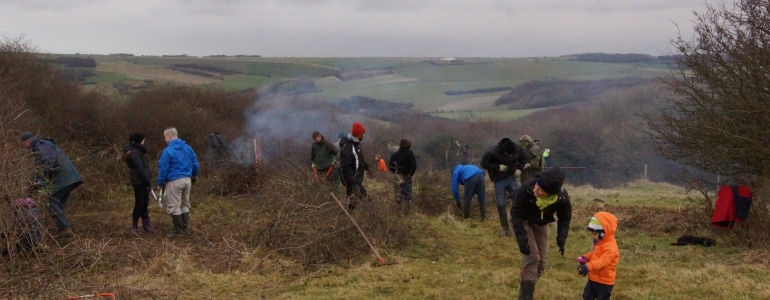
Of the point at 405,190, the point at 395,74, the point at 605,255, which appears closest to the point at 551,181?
the point at 605,255

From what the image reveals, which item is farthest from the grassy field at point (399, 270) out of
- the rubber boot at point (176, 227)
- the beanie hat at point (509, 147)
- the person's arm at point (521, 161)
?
the beanie hat at point (509, 147)

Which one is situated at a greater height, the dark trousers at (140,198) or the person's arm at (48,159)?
the person's arm at (48,159)

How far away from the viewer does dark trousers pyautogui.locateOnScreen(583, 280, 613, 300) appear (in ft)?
17.7

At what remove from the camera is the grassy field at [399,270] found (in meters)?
6.43

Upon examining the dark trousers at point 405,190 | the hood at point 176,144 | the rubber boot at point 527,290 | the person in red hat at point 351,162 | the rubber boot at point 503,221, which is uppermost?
the hood at point 176,144

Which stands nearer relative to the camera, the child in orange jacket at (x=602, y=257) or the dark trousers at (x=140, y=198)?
the child in orange jacket at (x=602, y=257)

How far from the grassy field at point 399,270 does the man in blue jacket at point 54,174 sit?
666mm

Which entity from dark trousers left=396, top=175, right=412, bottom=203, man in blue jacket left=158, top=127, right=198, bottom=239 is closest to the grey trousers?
man in blue jacket left=158, top=127, right=198, bottom=239

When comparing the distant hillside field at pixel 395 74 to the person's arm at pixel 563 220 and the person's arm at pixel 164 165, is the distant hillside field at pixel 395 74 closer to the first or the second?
the person's arm at pixel 164 165

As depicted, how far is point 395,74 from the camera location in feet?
110

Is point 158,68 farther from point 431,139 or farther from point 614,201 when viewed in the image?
point 614,201

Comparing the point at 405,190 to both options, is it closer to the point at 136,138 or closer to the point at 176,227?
the point at 176,227

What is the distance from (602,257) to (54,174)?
610 centimetres

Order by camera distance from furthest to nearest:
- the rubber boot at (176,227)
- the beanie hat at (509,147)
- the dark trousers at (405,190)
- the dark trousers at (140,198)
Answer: the dark trousers at (405,190) < the beanie hat at (509,147) < the dark trousers at (140,198) < the rubber boot at (176,227)
